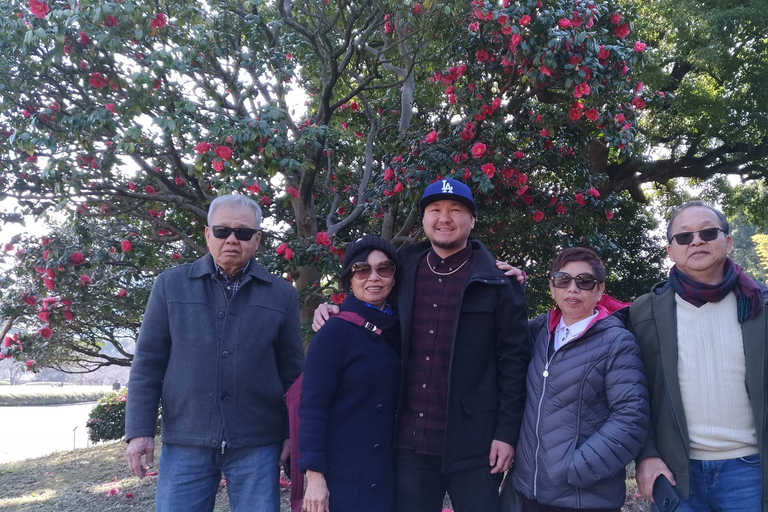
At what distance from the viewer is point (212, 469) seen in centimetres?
217

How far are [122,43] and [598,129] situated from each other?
3.74m

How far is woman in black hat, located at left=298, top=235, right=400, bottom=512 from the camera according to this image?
2010 mm

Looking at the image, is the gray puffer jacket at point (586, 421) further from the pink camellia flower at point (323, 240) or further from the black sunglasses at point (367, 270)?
the pink camellia flower at point (323, 240)

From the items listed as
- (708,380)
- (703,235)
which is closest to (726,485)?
(708,380)

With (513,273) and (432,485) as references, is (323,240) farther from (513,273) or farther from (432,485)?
(432,485)

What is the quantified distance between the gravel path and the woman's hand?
28.3 ft

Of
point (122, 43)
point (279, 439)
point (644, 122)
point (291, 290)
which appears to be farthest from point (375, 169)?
point (644, 122)

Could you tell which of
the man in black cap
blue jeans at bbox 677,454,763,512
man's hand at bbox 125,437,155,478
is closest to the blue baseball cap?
the man in black cap

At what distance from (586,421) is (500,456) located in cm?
38

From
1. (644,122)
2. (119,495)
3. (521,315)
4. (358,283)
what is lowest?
(119,495)

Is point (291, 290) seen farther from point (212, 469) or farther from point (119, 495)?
point (119, 495)

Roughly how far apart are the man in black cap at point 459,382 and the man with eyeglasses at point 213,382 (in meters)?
0.36

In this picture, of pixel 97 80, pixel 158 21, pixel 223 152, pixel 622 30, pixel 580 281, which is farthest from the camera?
pixel 622 30

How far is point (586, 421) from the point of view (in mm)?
1930
